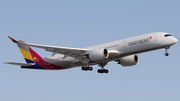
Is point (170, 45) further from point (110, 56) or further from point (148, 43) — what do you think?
point (110, 56)

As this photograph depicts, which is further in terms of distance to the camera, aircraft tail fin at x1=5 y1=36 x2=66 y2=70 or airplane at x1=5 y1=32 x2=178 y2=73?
aircraft tail fin at x1=5 y1=36 x2=66 y2=70

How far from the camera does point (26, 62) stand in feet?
171

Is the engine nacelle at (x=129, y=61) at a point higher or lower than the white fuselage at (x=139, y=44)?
lower

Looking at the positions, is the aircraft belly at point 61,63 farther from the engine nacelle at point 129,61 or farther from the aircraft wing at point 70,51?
the engine nacelle at point 129,61

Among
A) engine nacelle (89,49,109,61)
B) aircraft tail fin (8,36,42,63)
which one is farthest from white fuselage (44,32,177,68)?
aircraft tail fin (8,36,42,63)

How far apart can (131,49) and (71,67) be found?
10726 mm

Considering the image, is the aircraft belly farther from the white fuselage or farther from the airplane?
the white fuselage

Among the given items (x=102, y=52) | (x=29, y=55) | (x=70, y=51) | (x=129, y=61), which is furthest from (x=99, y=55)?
(x=29, y=55)

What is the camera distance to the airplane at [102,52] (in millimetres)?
39906

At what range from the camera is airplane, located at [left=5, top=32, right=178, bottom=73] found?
131 feet

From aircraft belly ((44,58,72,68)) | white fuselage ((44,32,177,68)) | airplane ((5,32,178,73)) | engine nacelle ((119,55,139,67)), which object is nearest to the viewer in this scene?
white fuselage ((44,32,177,68))

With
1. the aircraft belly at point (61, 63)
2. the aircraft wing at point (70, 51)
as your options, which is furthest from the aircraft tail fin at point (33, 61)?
the aircraft wing at point (70, 51)

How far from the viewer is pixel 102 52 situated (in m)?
41.4

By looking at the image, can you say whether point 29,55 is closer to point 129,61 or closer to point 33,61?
point 33,61
